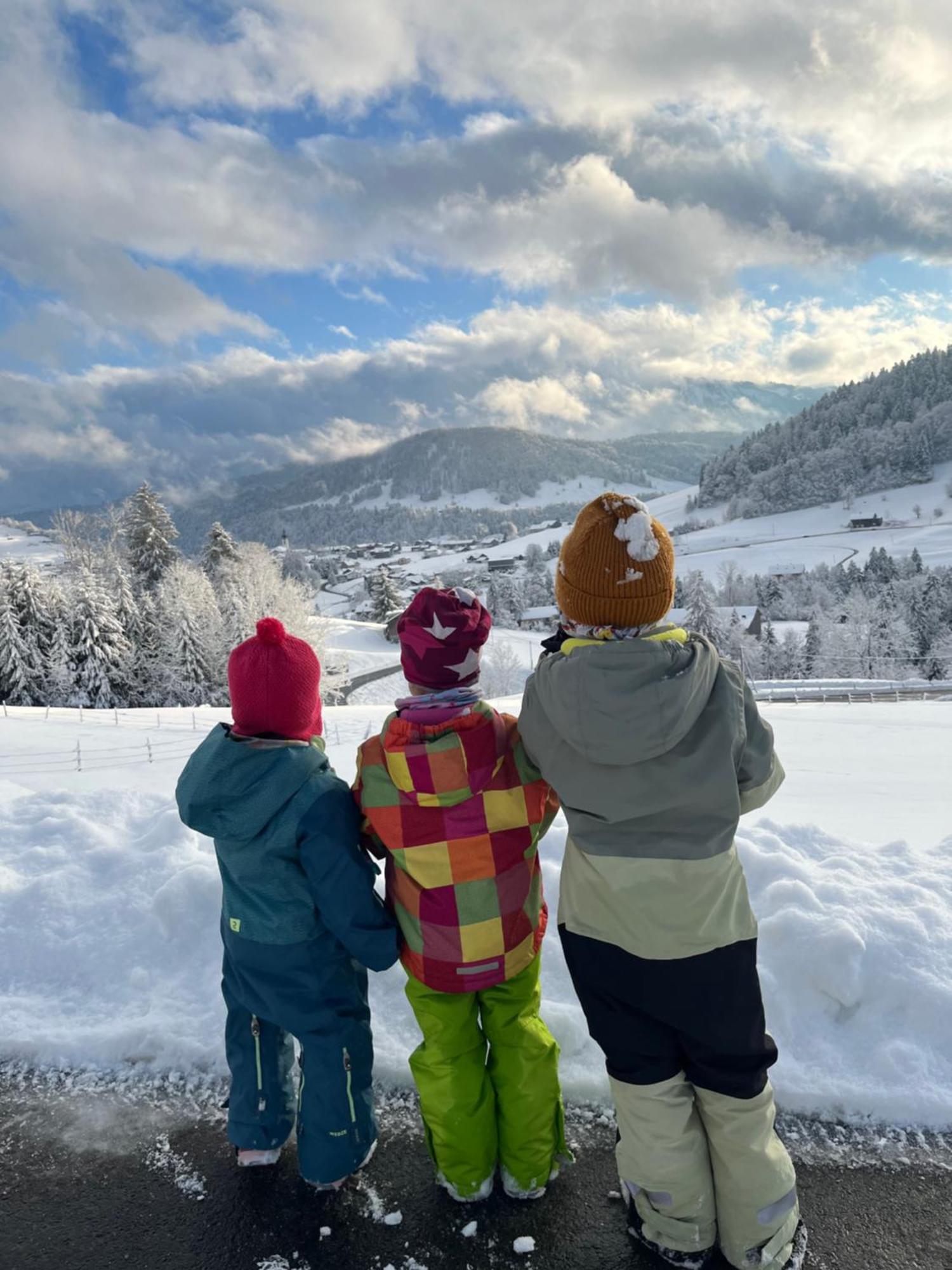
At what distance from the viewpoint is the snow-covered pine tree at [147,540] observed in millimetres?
43000

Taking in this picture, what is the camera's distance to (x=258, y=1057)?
2.75 m

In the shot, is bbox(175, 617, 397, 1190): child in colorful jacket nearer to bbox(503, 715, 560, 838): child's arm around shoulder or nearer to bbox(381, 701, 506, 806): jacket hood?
bbox(381, 701, 506, 806): jacket hood

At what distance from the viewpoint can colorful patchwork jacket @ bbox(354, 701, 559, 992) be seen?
2.38 metres

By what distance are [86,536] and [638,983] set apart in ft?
189

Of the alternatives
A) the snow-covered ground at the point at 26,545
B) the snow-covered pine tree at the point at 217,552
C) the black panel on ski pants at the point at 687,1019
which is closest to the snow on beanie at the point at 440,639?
the black panel on ski pants at the point at 687,1019

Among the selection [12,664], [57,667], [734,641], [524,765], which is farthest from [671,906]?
[734,641]

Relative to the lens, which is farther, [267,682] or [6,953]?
[6,953]

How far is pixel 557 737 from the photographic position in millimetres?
2289

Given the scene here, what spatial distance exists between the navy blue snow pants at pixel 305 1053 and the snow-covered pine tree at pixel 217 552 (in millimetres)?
47926

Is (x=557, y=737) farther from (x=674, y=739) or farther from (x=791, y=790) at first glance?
(x=791, y=790)

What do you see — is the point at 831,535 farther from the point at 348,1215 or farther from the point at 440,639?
the point at 348,1215

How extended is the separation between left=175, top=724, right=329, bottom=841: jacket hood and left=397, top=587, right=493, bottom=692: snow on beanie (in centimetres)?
57

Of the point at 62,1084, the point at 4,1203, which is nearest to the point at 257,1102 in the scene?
the point at 4,1203

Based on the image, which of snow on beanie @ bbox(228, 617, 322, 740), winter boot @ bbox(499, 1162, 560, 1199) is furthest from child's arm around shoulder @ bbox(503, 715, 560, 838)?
winter boot @ bbox(499, 1162, 560, 1199)
